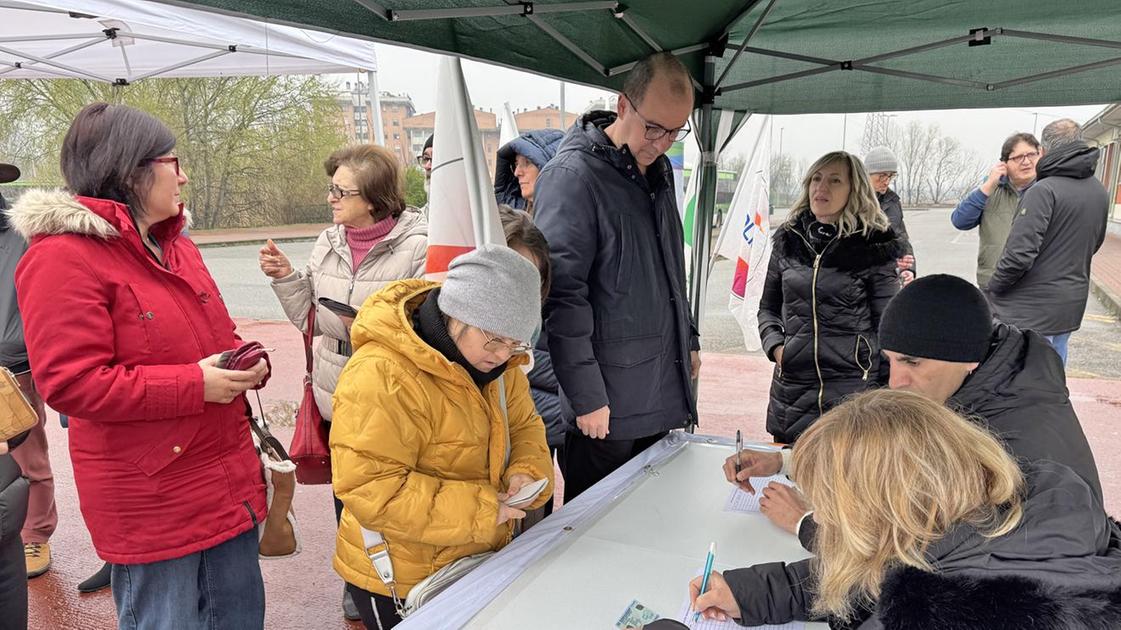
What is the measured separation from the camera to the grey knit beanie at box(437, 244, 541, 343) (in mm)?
1159

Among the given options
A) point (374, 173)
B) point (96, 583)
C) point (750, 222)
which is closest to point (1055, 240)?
point (750, 222)

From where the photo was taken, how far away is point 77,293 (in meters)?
1.20

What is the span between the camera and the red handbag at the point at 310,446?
1953mm

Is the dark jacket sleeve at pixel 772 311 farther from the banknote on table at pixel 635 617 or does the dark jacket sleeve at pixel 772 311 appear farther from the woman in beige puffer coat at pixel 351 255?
the banknote on table at pixel 635 617

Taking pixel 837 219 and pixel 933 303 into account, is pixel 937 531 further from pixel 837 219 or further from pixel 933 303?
pixel 837 219

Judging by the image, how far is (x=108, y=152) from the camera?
1.29 m

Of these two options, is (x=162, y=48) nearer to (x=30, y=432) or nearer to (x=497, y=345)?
(x=30, y=432)

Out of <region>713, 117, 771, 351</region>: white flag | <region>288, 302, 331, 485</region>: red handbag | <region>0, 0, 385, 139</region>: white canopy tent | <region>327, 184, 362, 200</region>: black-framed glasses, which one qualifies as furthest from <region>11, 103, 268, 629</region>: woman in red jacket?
<region>713, 117, 771, 351</region>: white flag

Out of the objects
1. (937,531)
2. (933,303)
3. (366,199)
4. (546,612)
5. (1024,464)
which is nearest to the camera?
(937,531)

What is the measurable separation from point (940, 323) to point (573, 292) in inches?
31.5

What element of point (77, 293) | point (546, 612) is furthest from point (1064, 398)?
point (77, 293)

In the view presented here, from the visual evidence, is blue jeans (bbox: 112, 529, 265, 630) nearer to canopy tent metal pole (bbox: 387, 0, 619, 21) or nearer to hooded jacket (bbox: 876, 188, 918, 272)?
canopy tent metal pole (bbox: 387, 0, 619, 21)

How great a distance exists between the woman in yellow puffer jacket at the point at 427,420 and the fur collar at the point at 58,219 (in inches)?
19.7

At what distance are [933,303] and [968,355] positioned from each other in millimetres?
108
